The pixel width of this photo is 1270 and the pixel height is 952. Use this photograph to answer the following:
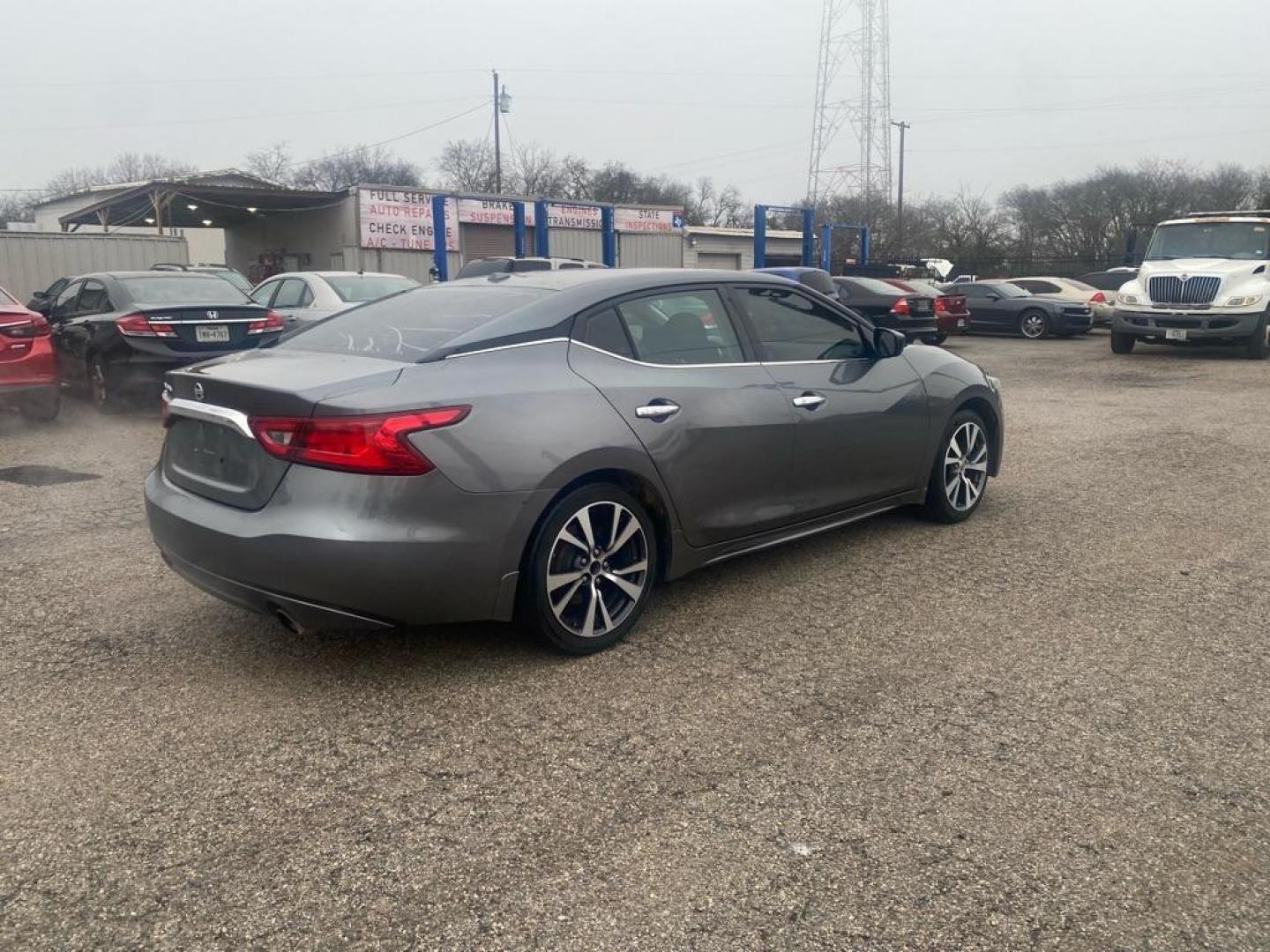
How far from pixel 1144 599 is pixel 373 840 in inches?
141

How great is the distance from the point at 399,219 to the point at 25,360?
82.6 feet

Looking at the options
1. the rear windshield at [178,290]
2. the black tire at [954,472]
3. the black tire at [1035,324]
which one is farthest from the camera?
the black tire at [1035,324]

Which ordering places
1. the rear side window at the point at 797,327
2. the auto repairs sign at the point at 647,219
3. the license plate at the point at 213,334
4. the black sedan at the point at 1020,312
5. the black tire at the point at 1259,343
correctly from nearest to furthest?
1. the rear side window at the point at 797,327
2. the license plate at the point at 213,334
3. the black tire at the point at 1259,343
4. the black sedan at the point at 1020,312
5. the auto repairs sign at the point at 647,219

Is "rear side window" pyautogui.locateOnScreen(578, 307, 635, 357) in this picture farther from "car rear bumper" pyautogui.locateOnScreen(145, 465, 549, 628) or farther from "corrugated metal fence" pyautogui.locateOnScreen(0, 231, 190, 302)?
"corrugated metal fence" pyautogui.locateOnScreen(0, 231, 190, 302)

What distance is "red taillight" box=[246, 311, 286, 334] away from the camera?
10242mm

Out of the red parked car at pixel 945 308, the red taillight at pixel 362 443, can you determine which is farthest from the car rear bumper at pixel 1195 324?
the red taillight at pixel 362 443

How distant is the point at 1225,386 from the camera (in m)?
13.2

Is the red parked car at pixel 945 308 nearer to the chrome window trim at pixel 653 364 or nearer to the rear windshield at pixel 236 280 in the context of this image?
the rear windshield at pixel 236 280

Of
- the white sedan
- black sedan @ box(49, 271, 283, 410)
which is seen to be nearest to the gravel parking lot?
black sedan @ box(49, 271, 283, 410)

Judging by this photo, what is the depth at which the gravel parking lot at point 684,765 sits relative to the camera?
8.27 ft

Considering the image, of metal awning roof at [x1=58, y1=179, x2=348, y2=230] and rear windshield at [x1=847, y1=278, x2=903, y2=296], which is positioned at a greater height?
metal awning roof at [x1=58, y1=179, x2=348, y2=230]

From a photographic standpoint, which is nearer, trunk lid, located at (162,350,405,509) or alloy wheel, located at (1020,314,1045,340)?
trunk lid, located at (162,350,405,509)

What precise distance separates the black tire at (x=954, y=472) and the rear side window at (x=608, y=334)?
2.25 m

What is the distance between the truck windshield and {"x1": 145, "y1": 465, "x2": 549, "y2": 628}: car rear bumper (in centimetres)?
1659
